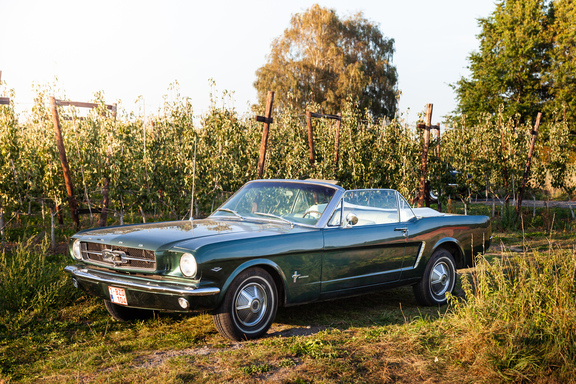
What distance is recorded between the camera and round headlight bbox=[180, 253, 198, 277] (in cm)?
501

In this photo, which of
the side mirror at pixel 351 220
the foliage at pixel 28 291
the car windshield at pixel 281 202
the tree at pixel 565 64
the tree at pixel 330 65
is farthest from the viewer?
the tree at pixel 330 65

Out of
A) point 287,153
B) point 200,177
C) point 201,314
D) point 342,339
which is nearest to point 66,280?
point 201,314

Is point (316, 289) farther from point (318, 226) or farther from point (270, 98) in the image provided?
point (270, 98)

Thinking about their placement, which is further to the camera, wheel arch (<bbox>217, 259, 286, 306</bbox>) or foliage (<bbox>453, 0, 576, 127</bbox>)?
foliage (<bbox>453, 0, 576, 127</bbox>)

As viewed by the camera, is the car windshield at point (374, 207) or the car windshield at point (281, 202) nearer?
the car windshield at point (281, 202)

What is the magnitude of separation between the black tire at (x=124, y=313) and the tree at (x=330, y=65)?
32892 mm

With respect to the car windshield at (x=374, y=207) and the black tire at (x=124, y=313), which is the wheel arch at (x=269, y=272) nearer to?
the car windshield at (x=374, y=207)

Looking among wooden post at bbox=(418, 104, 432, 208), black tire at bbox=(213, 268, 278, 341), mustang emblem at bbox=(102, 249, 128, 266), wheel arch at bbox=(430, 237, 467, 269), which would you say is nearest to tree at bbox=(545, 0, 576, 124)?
wooden post at bbox=(418, 104, 432, 208)

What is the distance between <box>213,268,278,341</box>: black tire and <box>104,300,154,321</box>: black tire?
1441 millimetres

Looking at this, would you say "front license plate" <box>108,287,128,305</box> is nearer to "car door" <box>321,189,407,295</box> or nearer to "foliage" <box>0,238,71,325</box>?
"foliage" <box>0,238,71,325</box>

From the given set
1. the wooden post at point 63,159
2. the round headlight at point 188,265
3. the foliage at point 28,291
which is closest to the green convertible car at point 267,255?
the round headlight at point 188,265

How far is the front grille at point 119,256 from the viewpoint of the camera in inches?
207

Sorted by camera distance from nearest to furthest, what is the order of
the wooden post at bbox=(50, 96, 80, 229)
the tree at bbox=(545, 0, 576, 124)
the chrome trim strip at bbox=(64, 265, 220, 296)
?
1. the chrome trim strip at bbox=(64, 265, 220, 296)
2. the wooden post at bbox=(50, 96, 80, 229)
3. the tree at bbox=(545, 0, 576, 124)

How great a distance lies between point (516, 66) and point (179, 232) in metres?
35.4
